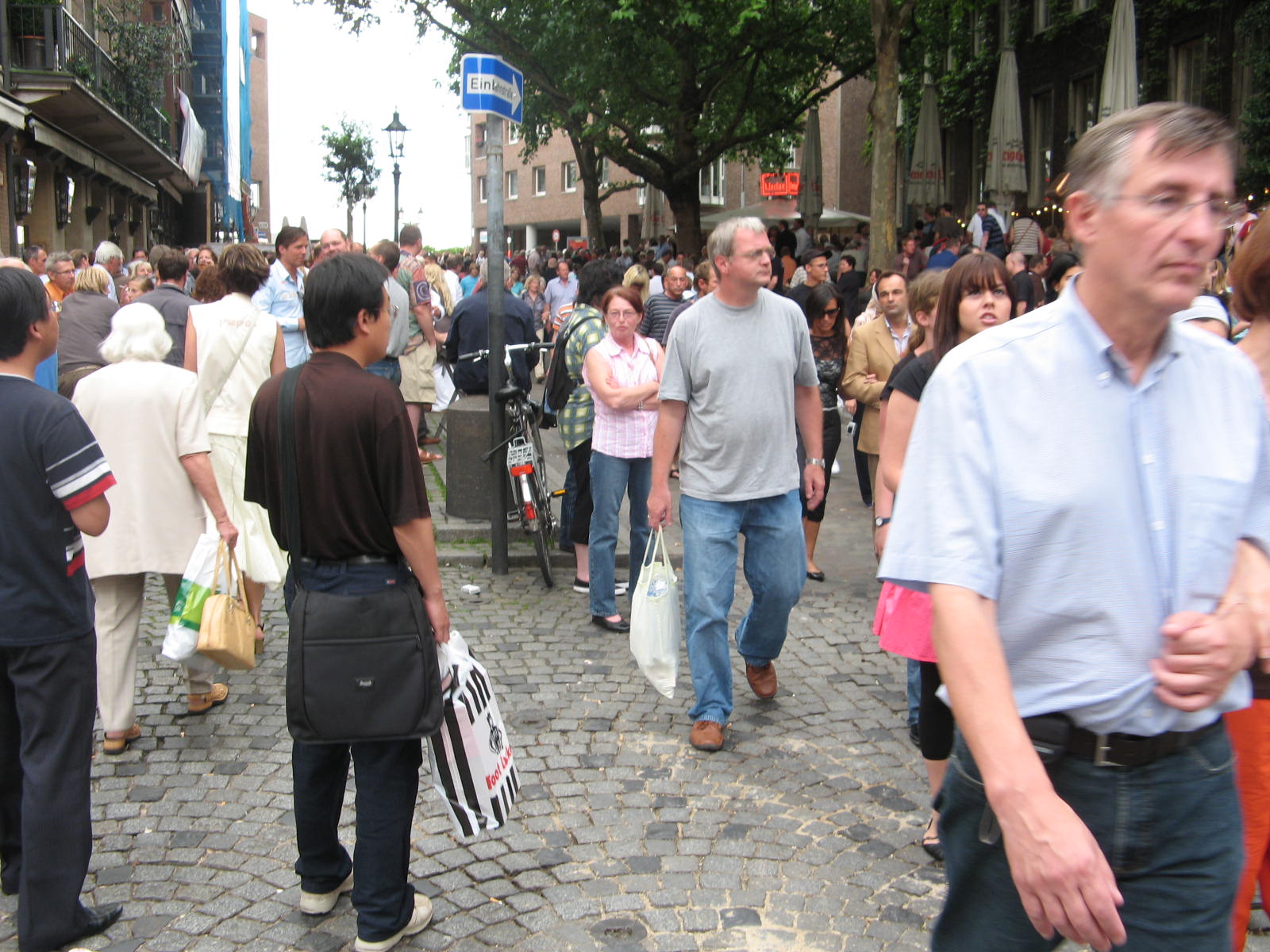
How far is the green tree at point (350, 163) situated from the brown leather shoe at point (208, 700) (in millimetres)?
43988

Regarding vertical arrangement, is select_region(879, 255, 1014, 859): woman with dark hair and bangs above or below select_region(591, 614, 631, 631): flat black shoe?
above

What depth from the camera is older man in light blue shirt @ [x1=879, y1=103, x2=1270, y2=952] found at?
1.77 m

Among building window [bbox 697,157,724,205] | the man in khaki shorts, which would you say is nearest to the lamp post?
the man in khaki shorts

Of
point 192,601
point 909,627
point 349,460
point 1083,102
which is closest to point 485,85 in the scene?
point 192,601

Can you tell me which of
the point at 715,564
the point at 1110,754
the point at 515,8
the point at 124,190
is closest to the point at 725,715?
the point at 715,564

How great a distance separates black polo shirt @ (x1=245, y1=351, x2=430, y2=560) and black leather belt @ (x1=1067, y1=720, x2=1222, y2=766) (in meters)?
1.81

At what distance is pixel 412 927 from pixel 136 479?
2.36 meters

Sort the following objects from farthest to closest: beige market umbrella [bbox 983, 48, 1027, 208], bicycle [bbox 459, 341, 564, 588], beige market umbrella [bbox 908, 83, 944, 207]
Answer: beige market umbrella [bbox 908, 83, 944, 207] < beige market umbrella [bbox 983, 48, 1027, 208] < bicycle [bbox 459, 341, 564, 588]

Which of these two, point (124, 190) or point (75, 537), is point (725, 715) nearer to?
point (75, 537)

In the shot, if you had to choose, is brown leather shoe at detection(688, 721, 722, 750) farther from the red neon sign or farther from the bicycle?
the red neon sign

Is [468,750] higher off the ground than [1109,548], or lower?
lower

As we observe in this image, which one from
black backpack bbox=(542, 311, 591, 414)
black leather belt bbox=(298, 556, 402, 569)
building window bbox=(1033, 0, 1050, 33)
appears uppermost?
building window bbox=(1033, 0, 1050, 33)

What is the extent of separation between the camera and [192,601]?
4.63 metres

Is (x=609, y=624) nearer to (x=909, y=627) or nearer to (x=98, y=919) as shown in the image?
(x=909, y=627)
